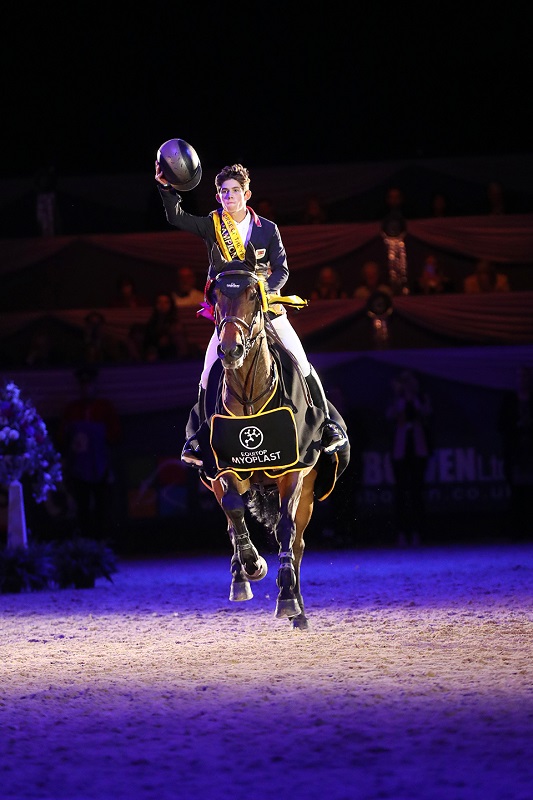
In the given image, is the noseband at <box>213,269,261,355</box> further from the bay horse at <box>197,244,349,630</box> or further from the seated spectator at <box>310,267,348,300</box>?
the seated spectator at <box>310,267,348,300</box>

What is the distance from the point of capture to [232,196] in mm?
7984

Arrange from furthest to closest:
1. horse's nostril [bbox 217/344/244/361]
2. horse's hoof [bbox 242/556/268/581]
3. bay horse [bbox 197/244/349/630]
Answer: horse's hoof [bbox 242/556/268/581] → bay horse [bbox 197/244/349/630] → horse's nostril [bbox 217/344/244/361]

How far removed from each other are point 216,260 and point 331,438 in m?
1.44

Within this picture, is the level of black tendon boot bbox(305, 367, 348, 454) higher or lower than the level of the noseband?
lower

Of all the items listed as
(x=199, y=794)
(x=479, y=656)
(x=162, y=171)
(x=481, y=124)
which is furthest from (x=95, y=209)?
(x=199, y=794)

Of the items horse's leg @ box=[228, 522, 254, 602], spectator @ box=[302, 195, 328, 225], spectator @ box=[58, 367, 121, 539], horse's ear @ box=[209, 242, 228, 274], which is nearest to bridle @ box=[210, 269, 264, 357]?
horse's ear @ box=[209, 242, 228, 274]

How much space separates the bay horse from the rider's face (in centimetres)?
30

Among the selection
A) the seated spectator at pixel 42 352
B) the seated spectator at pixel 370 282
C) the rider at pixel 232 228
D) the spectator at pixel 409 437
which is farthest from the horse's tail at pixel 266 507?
the seated spectator at pixel 370 282

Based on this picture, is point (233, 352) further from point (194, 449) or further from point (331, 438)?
point (331, 438)

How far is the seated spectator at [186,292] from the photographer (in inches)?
623

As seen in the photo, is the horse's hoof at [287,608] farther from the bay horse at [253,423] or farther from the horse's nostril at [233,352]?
the horse's nostril at [233,352]

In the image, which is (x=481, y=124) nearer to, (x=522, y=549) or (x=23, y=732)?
(x=522, y=549)

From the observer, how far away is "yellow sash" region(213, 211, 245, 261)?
7.88 meters

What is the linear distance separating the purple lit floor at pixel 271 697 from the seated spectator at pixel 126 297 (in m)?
6.23
